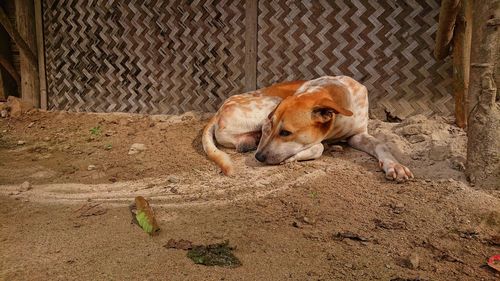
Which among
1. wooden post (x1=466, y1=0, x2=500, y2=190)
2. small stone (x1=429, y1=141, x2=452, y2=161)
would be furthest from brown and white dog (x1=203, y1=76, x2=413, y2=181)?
wooden post (x1=466, y1=0, x2=500, y2=190)

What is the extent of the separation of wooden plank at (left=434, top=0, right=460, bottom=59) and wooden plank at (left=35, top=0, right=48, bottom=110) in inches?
215

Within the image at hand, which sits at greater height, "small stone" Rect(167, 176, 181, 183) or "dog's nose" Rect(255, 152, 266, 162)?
"dog's nose" Rect(255, 152, 266, 162)

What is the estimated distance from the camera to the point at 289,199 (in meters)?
2.64

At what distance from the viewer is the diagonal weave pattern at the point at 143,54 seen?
16.8ft

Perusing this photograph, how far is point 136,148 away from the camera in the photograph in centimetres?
426

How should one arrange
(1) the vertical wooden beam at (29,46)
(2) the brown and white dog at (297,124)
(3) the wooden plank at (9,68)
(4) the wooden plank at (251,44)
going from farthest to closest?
(3) the wooden plank at (9,68) < (1) the vertical wooden beam at (29,46) < (4) the wooden plank at (251,44) < (2) the brown and white dog at (297,124)

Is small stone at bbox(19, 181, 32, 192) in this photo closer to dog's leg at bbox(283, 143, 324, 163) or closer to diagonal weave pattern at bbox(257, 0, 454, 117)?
dog's leg at bbox(283, 143, 324, 163)

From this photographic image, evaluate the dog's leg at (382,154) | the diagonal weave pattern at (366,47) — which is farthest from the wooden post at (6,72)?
the dog's leg at (382,154)

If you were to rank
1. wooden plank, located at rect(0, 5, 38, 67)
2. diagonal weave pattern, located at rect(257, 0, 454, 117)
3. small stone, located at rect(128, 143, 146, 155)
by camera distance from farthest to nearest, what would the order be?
wooden plank, located at rect(0, 5, 38, 67) < small stone, located at rect(128, 143, 146, 155) < diagonal weave pattern, located at rect(257, 0, 454, 117)

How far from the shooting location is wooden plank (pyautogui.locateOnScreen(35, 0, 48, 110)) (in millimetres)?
6196

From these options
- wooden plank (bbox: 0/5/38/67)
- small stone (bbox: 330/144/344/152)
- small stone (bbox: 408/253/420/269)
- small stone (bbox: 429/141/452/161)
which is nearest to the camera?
small stone (bbox: 408/253/420/269)

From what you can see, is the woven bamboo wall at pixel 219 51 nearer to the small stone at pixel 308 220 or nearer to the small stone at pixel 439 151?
the small stone at pixel 439 151

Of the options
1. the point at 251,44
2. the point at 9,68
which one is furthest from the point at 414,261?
the point at 9,68

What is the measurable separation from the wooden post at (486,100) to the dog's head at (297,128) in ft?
3.34
